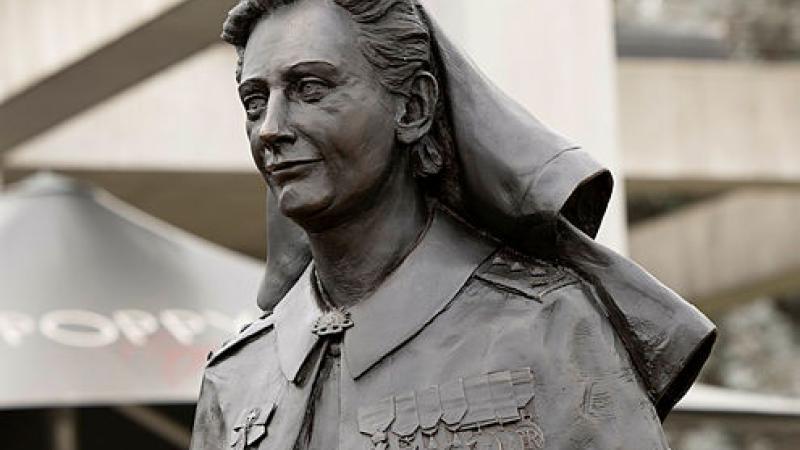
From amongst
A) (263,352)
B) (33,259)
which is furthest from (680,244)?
(263,352)

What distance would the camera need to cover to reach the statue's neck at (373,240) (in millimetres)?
4602

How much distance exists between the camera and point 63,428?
13.8 m

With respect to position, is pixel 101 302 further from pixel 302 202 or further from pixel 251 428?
pixel 302 202

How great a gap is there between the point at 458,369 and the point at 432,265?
0.22 metres

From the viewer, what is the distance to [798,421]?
1491 cm

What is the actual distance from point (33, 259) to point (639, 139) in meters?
7.91

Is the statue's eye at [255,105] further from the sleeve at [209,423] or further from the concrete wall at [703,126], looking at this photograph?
the concrete wall at [703,126]

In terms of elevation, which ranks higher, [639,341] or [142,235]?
[639,341]

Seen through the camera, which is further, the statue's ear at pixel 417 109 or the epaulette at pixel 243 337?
the epaulette at pixel 243 337

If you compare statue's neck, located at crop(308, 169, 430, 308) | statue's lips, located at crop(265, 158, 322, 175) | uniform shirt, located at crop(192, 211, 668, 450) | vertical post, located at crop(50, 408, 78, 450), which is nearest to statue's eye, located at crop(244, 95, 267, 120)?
statue's lips, located at crop(265, 158, 322, 175)

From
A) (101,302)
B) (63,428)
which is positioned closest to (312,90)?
(101,302)

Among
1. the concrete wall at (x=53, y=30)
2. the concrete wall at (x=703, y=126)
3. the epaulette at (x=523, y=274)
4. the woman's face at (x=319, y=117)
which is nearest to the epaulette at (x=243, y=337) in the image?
the woman's face at (x=319, y=117)

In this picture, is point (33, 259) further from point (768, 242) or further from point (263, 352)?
point (768, 242)

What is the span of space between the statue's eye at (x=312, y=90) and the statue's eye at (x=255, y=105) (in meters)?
0.08
